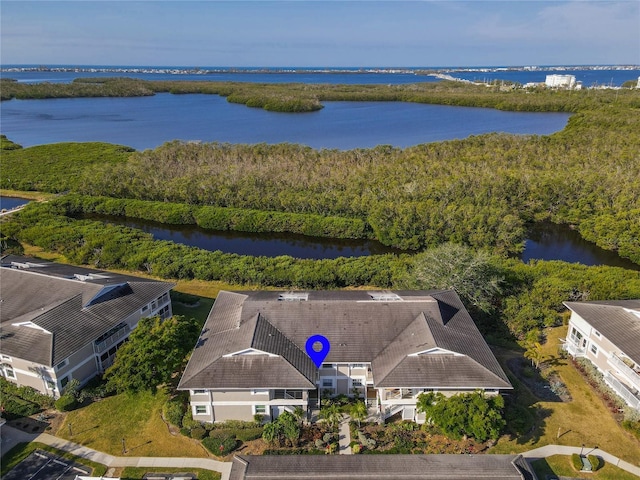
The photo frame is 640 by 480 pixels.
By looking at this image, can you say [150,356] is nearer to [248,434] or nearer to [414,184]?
[248,434]

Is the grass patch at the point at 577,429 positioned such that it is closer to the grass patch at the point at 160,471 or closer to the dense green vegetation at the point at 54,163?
the grass patch at the point at 160,471

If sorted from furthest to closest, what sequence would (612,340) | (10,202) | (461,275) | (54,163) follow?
(54,163)
(10,202)
(461,275)
(612,340)

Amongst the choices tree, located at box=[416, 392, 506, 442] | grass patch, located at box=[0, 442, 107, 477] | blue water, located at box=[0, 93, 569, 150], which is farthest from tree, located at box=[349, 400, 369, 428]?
blue water, located at box=[0, 93, 569, 150]

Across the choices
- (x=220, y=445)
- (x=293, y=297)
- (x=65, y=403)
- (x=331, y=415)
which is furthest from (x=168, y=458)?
(x=293, y=297)

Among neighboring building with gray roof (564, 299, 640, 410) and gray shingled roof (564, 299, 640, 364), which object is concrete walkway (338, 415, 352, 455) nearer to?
neighboring building with gray roof (564, 299, 640, 410)

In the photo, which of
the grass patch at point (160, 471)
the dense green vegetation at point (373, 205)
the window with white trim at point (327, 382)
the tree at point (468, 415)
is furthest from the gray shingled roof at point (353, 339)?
the dense green vegetation at point (373, 205)
